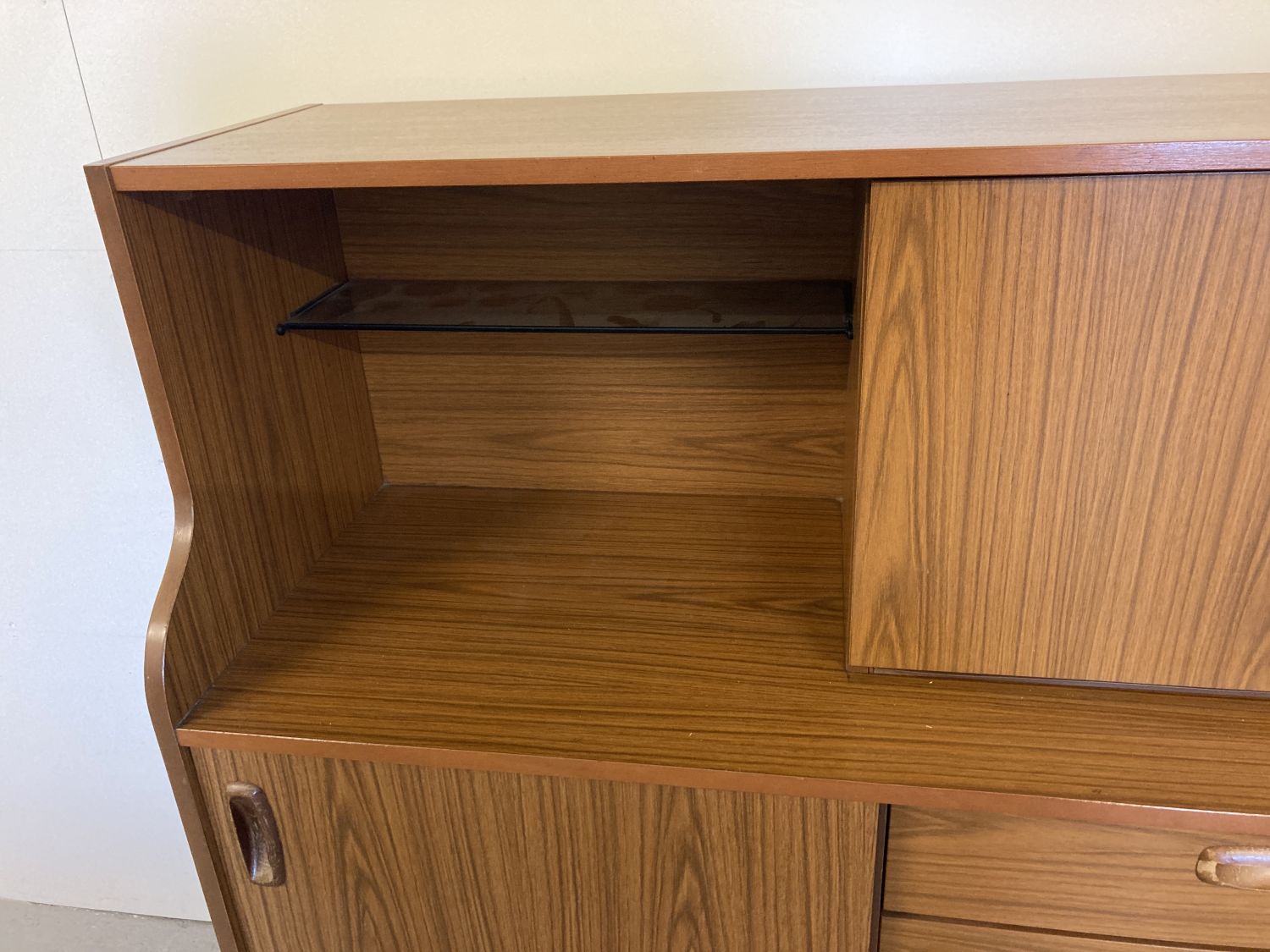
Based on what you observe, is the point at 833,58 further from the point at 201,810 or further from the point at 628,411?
the point at 201,810

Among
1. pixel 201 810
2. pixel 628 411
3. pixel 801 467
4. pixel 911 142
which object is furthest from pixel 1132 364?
pixel 201 810

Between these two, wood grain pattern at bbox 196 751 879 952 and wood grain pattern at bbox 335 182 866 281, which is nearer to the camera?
wood grain pattern at bbox 196 751 879 952

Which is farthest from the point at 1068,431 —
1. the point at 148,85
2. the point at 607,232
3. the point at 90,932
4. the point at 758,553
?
the point at 90,932

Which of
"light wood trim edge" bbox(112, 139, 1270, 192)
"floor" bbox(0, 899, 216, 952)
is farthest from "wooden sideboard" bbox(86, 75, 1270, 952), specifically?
"floor" bbox(0, 899, 216, 952)

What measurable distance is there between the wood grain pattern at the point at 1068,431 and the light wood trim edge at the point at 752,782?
0.42ft

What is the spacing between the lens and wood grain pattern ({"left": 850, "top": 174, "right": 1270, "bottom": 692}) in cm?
71

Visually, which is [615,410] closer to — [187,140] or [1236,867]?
[187,140]

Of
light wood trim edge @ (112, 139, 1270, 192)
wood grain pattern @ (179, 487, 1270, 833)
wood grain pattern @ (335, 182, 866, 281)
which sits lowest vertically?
wood grain pattern @ (179, 487, 1270, 833)

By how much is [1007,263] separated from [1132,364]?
12 centimetres

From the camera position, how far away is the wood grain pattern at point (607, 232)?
1080 millimetres

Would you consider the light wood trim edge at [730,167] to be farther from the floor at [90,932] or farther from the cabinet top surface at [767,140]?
the floor at [90,932]

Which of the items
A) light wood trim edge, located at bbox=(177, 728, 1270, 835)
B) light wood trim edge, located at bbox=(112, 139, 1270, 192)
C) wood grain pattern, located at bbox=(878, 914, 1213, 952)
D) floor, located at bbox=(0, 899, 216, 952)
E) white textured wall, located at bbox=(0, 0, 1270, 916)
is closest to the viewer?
light wood trim edge, located at bbox=(112, 139, 1270, 192)

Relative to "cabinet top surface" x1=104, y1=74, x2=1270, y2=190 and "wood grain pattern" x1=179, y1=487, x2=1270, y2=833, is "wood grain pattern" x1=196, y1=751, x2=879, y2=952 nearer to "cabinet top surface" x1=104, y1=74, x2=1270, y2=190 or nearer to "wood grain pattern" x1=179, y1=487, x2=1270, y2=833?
"wood grain pattern" x1=179, y1=487, x2=1270, y2=833

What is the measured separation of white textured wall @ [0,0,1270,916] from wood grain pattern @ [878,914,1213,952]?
0.85 m
